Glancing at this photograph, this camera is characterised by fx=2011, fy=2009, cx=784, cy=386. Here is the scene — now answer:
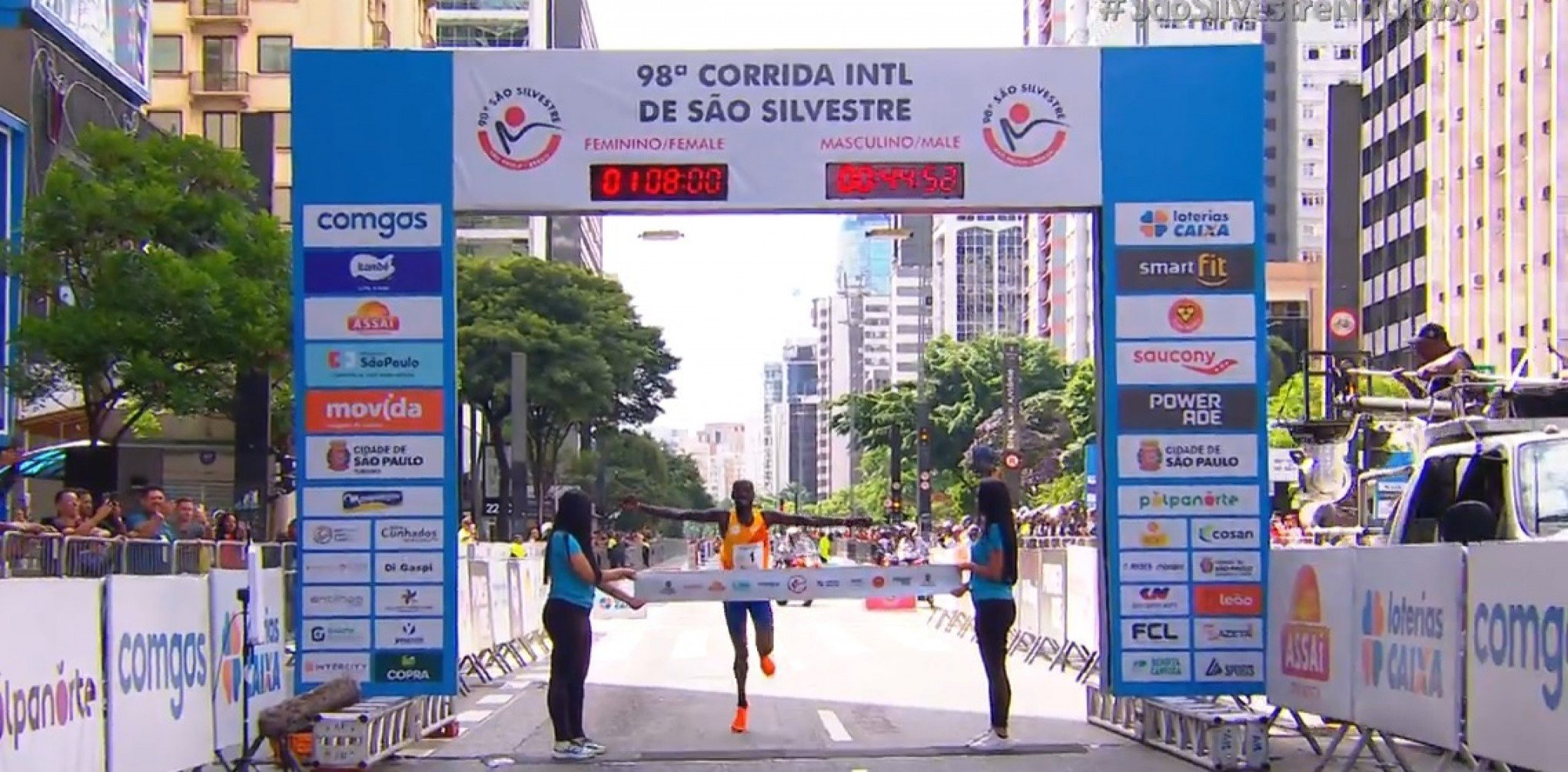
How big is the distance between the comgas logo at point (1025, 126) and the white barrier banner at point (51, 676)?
23.2 ft

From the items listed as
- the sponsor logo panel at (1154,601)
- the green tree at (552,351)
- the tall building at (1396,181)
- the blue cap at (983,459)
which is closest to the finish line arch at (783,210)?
the sponsor logo panel at (1154,601)

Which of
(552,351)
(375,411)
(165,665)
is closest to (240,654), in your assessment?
(165,665)

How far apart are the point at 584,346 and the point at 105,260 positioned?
31.1 meters

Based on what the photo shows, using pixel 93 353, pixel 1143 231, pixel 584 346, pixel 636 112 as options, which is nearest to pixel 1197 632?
pixel 1143 231

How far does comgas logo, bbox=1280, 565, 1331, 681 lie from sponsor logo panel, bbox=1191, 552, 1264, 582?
693mm

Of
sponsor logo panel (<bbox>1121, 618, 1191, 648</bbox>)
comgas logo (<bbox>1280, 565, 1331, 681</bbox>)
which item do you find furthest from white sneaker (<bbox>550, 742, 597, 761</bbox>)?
comgas logo (<bbox>1280, 565, 1331, 681</bbox>)

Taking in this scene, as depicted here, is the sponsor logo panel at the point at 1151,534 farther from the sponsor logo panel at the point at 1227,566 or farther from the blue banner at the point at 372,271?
the blue banner at the point at 372,271

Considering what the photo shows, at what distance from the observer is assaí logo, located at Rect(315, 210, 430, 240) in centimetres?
1420

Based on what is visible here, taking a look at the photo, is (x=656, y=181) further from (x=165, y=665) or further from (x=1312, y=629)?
(x=1312, y=629)

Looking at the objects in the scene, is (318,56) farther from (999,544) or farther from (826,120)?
(999,544)

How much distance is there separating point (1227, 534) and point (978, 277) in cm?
17691

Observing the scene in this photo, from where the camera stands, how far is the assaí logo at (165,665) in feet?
33.9

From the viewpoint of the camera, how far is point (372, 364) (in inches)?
560

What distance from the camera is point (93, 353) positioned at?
94.1ft
